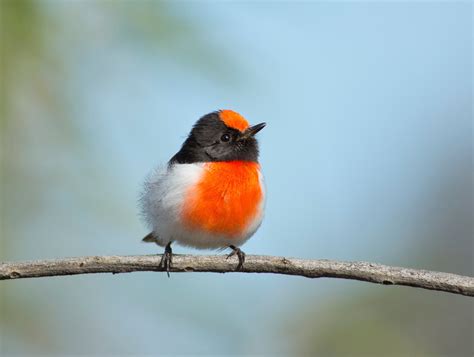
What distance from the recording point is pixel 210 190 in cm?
434

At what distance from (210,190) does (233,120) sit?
627mm

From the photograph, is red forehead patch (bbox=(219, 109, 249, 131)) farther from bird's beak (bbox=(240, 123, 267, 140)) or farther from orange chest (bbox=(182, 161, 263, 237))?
orange chest (bbox=(182, 161, 263, 237))

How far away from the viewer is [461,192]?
719 centimetres

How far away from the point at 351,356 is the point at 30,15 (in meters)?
2.66

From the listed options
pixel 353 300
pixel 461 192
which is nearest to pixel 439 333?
pixel 353 300

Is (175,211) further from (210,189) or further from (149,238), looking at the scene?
(149,238)

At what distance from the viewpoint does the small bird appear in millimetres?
4336

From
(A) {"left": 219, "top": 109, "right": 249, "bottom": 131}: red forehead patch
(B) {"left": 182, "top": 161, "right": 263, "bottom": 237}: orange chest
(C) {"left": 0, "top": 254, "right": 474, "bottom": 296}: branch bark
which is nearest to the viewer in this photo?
(C) {"left": 0, "top": 254, "right": 474, "bottom": 296}: branch bark

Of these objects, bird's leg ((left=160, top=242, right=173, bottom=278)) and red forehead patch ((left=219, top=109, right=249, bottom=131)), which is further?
red forehead patch ((left=219, top=109, right=249, bottom=131))

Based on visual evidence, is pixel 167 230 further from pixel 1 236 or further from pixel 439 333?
pixel 439 333

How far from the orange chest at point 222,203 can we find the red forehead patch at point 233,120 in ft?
1.23

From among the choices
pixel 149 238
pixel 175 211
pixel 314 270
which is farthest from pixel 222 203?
pixel 314 270

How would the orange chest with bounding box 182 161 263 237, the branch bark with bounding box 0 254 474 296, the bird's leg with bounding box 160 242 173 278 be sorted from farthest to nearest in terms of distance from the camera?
the orange chest with bounding box 182 161 263 237 < the bird's leg with bounding box 160 242 173 278 < the branch bark with bounding box 0 254 474 296

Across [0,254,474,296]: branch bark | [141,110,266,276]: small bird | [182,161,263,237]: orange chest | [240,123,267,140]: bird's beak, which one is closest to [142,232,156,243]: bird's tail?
[141,110,266,276]: small bird
